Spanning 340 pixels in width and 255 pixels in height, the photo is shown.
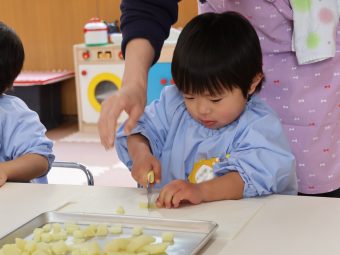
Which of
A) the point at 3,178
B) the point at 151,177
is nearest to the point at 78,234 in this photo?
the point at 151,177

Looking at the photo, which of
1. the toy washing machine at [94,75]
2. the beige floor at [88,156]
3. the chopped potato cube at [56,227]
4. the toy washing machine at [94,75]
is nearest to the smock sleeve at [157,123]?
the chopped potato cube at [56,227]

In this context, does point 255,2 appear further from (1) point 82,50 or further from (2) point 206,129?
(1) point 82,50

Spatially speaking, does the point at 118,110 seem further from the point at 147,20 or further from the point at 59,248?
the point at 147,20

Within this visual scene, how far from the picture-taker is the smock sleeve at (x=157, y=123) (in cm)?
125

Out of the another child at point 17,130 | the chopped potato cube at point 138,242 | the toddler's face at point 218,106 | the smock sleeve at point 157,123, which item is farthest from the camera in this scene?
the another child at point 17,130

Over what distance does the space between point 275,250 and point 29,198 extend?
19.8 inches

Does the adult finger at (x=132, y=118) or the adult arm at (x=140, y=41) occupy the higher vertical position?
the adult arm at (x=140, y=41)

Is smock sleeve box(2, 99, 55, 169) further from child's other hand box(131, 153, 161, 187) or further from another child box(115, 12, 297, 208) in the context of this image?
child's other hand box(131, 153, 161, 187)

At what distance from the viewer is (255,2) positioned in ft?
4.19

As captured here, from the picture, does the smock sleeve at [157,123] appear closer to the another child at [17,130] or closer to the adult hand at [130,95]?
the adult hand at [130,95]

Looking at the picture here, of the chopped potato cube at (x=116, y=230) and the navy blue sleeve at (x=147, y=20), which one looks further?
the navy blue sleeve at (x=147, y=20)

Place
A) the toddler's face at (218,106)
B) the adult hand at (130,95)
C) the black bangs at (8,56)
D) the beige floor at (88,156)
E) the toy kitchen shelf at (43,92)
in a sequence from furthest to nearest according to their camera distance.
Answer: the toy kitchen shelf at (43,92)
the beige floor at (88,156)
the black bangs at (8,56)
the toddler's face at (218,106)
the adult hand at (130,95)

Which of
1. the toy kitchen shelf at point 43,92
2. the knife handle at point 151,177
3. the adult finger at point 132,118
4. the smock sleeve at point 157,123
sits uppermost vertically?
the adult finger at point 132,118

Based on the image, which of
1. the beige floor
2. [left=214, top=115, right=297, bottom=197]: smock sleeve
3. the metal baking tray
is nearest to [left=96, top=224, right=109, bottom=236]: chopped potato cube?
the metal baking tray
